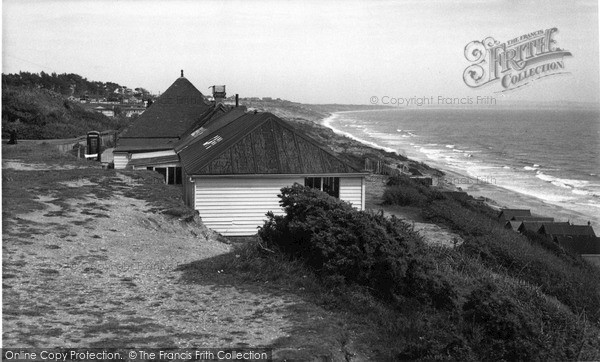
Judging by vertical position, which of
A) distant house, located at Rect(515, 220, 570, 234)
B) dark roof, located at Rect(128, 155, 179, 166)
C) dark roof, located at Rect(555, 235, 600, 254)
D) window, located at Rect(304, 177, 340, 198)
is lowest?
dark roof, located at Rect(555, 235, 600, 254)

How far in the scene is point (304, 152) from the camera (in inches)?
778

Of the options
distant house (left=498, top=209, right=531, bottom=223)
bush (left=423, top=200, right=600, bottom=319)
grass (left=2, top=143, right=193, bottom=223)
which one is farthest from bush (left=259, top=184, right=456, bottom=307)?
distant house (left=498, top=209, right=531, bottom=223)

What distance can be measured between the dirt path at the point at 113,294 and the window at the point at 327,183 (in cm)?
659

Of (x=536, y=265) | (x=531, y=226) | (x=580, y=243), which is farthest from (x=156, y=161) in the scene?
(x=580, y=243)

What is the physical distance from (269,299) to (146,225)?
17.6ft

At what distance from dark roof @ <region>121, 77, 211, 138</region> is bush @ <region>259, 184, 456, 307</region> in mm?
23088

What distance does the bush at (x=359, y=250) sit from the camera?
9133 millimetres

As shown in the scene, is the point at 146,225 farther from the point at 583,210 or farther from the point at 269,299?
the point at 583,210

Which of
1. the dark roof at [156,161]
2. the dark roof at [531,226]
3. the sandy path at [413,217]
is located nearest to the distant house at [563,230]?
the dark roof at [531,226]

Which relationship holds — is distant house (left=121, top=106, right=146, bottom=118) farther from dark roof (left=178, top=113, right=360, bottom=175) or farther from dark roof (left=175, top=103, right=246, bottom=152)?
dark roof (left=178, top=113, right=360, bottom=175)

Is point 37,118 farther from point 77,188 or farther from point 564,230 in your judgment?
point 564,230

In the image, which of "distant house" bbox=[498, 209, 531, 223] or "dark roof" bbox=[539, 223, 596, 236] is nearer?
"dark roof" bbox=[539, 223, 596, 236]

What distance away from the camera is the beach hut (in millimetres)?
18672

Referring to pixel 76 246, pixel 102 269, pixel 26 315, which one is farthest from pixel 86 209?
pixel 26 315
